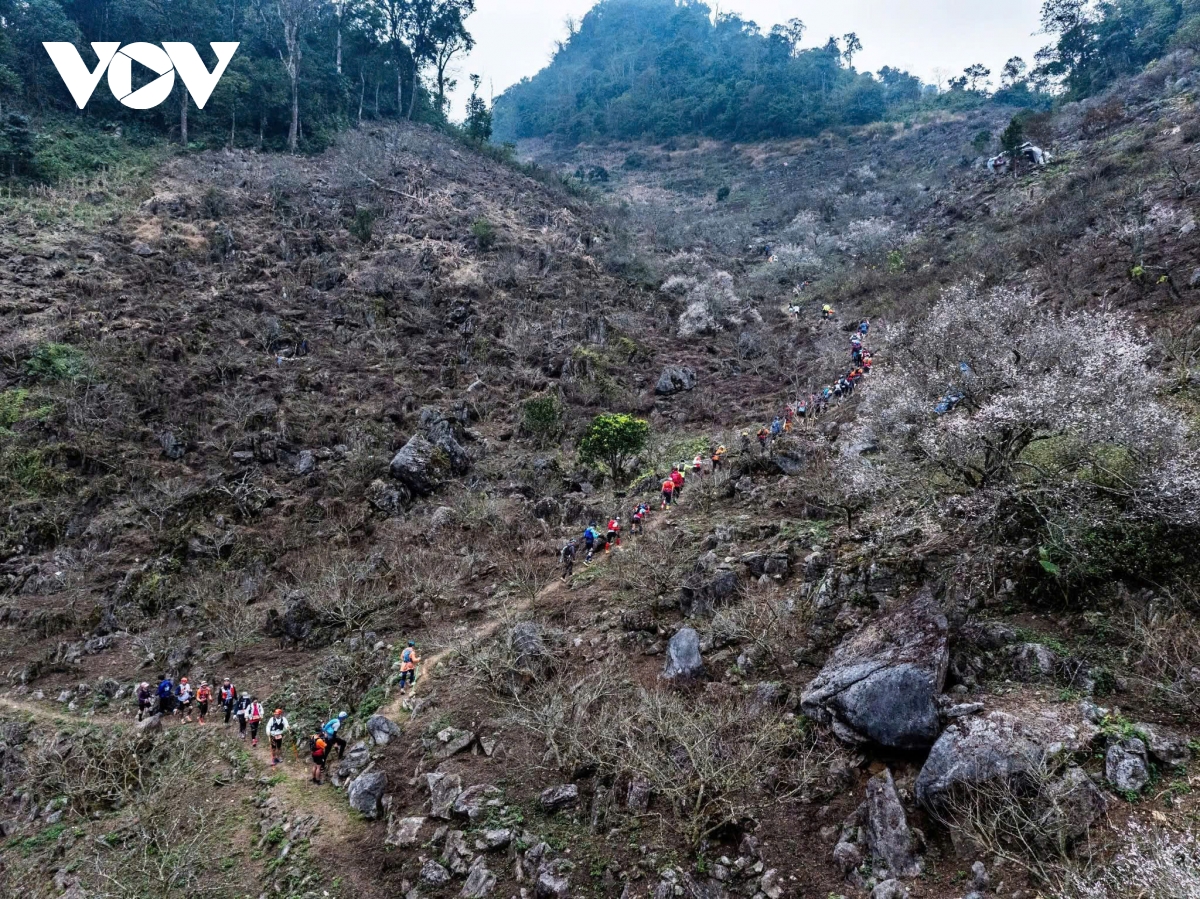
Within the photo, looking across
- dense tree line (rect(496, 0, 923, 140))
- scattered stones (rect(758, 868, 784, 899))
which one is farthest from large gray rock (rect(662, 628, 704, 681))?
dense tree line (rect(496, 0, 923, 140))

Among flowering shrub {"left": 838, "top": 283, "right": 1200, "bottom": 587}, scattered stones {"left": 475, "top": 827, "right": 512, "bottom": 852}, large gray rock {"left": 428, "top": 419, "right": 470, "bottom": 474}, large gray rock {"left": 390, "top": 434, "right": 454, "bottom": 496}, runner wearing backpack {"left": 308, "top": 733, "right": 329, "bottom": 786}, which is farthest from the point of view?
large gray rock {"left": 428, "top": 419, "right": 470, "bottom": 474}

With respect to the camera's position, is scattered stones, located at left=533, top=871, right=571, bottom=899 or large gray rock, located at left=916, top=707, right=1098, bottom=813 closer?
large gray rock, located at left=916, top=707, right=1098, bottom=813

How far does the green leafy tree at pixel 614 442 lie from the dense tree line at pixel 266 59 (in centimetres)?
3873

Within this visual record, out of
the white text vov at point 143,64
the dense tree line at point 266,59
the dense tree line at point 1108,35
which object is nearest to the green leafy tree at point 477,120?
the dense tree line at point 266,59

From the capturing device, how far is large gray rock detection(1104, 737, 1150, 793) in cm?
789

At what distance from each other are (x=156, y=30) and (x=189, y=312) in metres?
32.0

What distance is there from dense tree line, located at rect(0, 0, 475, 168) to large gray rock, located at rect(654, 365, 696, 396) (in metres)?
37.8

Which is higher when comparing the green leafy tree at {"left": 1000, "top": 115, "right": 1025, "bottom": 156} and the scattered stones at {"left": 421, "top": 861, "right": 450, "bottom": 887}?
the green leafy tree at {"left": 1000, "top": 115, "right": 1025, "bottom": 156}

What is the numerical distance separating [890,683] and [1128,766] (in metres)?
2.91

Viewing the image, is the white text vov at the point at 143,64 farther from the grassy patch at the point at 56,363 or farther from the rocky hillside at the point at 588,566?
the grassy patch at the point at 56,363

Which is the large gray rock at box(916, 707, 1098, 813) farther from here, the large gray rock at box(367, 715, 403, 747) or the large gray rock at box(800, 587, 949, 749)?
the large gray rock at box(367, 715, 403, 747)

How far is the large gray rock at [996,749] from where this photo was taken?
8.22m

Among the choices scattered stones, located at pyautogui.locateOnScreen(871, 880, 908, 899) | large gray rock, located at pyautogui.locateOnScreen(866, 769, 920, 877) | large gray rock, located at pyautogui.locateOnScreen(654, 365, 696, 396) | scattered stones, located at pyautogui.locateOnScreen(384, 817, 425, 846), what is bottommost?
scattered stones, located at pyautogui.locateOnScreen(384, 817, 425, 846)

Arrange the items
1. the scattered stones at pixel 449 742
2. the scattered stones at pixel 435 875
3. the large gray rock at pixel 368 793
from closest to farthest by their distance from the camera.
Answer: the scattered stones at pixel 435 875, the large gray rock at pixel 368 793, the scattered stones at pixel 449 742
